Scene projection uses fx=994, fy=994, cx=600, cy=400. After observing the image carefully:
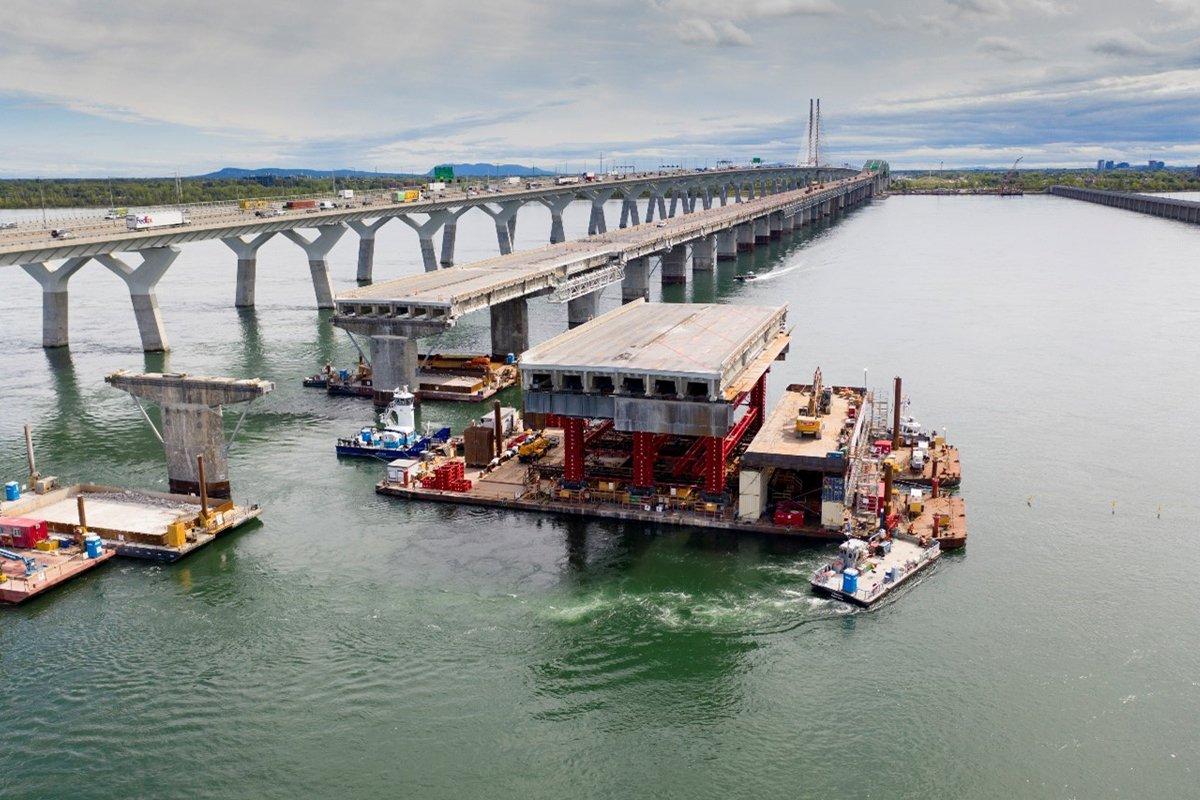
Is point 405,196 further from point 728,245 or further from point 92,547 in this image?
point 92,547

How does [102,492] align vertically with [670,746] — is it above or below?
above

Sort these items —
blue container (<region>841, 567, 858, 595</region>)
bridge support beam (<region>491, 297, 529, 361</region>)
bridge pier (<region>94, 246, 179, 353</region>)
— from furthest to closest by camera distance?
bridge pier (<region>94, 246, 179, 353</region>), bridge support beam (<region>491, 297, 529, 361</region>), blue container (<region>841, 567, 858, 595</region>)

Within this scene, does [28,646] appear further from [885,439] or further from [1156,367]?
[1156,367]

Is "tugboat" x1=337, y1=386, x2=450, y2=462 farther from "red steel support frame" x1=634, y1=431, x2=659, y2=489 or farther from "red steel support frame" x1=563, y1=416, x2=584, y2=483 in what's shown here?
"red steel support frame" x1=634, y1=431, x2=659, y2=489

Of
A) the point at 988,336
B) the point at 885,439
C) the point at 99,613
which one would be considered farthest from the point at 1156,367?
the point at 99,613

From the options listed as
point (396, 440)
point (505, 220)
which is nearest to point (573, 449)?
point (396, 440)

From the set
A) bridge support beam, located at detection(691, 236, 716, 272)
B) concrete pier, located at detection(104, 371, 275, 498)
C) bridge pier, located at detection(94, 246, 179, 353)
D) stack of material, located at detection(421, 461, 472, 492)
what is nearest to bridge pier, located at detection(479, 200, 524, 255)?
bridge support beam, located at detection(691, 236, 716, 272)
